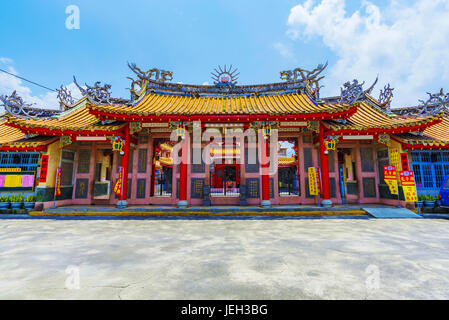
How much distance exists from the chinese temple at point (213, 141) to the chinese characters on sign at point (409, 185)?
0.66ft

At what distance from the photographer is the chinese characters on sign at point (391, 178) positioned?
26.8ft

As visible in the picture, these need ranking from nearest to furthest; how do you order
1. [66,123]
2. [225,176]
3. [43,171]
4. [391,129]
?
[391,129], [43,171], [66,123], [225,176]

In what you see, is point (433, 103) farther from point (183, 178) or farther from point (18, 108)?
point (18, 108)

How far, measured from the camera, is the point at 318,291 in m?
2.23

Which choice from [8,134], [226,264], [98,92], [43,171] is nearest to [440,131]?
[226,264]

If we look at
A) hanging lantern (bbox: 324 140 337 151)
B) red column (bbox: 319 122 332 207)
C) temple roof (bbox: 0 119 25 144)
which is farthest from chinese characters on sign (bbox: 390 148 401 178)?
temple roof (bbox: 0 119 25 144)

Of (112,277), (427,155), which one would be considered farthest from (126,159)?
(427,155)

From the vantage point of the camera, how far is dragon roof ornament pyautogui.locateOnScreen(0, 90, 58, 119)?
8.93m

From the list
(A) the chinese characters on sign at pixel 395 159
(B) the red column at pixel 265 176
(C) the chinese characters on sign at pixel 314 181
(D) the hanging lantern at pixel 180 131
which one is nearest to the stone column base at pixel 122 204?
(D) the hanging lantern at pixel 180 131

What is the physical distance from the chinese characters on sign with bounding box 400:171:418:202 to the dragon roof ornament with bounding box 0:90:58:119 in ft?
53.0

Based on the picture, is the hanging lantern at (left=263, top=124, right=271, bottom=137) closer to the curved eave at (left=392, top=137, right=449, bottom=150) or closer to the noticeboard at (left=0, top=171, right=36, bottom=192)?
the curved eave at (left=392, top=137, right=449, bottom=150)

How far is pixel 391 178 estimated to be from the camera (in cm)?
827

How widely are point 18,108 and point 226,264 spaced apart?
39.6ft

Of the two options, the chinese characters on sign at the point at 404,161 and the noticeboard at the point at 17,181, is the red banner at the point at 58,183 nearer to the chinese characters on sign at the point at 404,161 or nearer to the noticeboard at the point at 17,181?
the noticeboard at the point at 17,181
